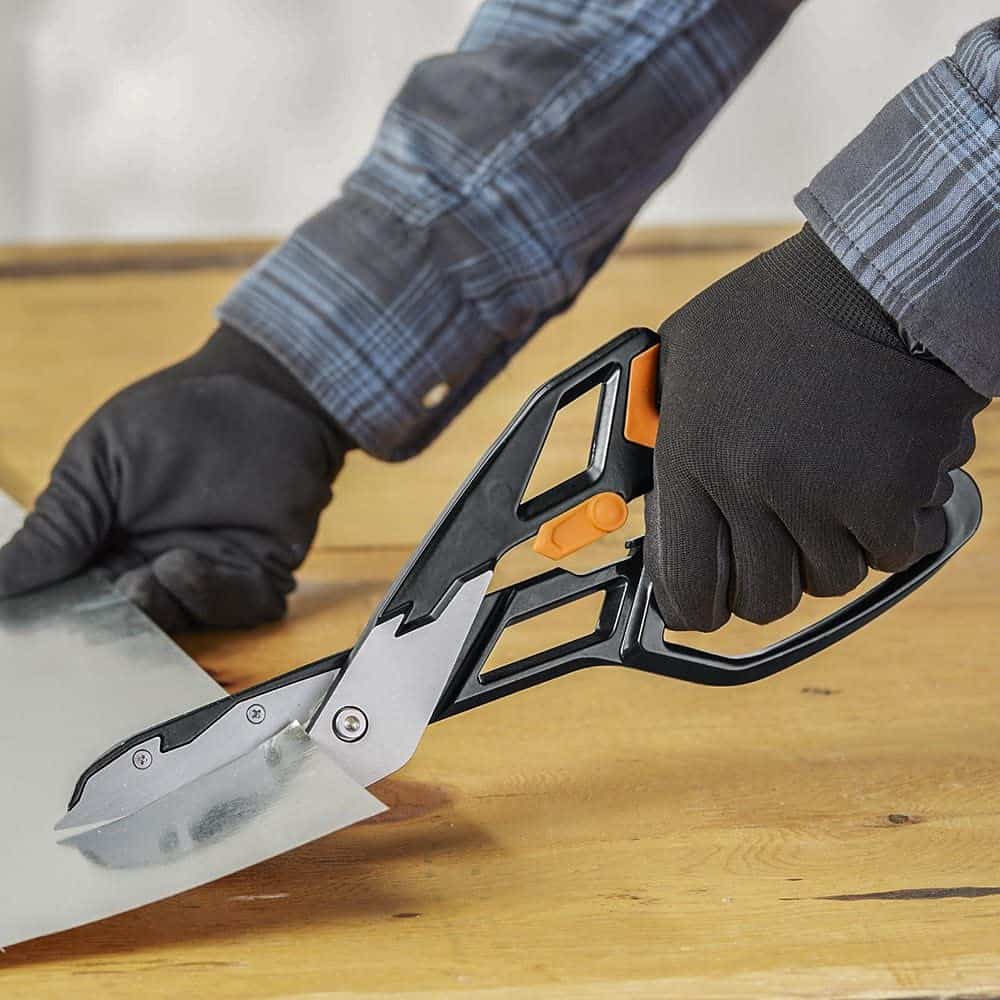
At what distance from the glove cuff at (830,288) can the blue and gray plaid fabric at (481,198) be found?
343 mm

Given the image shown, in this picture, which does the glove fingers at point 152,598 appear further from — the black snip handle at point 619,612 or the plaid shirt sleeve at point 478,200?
the black snip handle at point 619,612

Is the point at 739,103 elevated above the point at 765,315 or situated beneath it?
situated beneath

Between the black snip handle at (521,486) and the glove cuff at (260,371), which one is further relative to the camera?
the glove cuff at (260,371)

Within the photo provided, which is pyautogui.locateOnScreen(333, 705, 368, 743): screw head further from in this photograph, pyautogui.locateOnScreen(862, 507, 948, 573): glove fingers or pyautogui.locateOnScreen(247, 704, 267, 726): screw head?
pyautogui.locateOnScreen(862, 507, 948, 573): glove fingers

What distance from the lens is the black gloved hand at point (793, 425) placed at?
0.58m

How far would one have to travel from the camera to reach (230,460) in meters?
0.87

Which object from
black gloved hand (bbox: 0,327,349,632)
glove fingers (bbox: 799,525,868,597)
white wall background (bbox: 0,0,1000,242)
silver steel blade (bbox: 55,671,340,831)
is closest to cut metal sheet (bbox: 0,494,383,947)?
silver steel blade (bbox: 55,671,340,831)

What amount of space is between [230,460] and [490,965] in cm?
42

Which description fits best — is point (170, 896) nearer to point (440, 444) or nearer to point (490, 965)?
point (490, 965)

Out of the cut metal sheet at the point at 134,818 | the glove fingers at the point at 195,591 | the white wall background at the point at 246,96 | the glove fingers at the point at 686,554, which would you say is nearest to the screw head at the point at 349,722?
the cut metal sheet at the point at 134,818

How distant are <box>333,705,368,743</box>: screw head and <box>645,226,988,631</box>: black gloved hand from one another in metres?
0.14

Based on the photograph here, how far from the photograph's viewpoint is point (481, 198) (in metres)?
0.92

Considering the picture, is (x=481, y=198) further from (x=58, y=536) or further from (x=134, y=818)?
(x=134, y=818)

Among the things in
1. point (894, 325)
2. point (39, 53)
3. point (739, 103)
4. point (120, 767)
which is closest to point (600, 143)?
point (894, 325)
